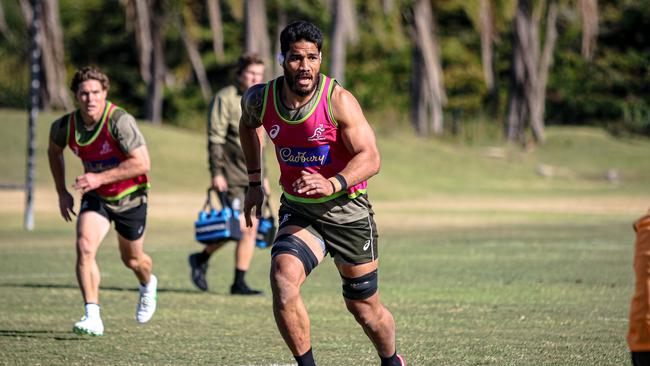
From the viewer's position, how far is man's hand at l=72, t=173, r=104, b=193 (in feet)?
32.0

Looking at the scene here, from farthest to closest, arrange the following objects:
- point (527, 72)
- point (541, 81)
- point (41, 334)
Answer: point (541, 81), point (527, 72), point (41, 334)

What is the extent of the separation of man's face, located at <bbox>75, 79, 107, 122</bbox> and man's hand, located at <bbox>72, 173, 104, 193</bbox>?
487 mm

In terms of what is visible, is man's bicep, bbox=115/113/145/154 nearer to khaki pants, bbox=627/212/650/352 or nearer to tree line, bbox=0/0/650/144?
khaki pants, bbox=627/212/650/352

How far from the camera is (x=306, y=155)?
24.6 feet

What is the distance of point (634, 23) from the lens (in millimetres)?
60562

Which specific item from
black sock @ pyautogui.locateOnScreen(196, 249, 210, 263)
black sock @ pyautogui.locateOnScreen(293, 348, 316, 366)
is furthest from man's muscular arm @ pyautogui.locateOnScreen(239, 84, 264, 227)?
black sock @ pyautogui.locateOnScreen(196, 249, 210, 263)

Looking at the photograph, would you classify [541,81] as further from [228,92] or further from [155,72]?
[228,92]

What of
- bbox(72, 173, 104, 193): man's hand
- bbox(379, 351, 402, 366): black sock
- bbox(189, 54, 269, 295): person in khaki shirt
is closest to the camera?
bbox(379, 351, 402, 366): black sock

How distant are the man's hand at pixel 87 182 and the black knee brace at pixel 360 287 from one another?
2.95 m

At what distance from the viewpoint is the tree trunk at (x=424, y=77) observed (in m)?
46.6

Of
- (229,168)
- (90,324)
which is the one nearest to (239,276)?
(229,168)

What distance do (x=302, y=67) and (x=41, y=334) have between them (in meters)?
3.88

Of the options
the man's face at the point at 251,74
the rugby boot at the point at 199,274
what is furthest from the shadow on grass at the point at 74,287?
the man's face at the point at 251,74

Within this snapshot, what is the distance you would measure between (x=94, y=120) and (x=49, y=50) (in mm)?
29723
